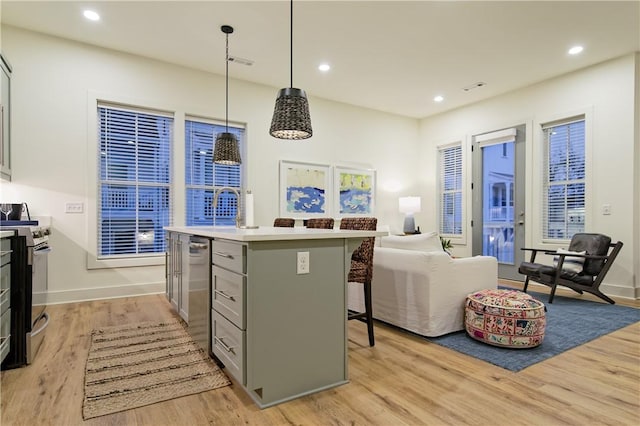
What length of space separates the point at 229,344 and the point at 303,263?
0.62 metres

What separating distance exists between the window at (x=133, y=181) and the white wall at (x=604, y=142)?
5.17m

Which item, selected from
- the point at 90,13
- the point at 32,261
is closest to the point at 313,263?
the point at 32,261

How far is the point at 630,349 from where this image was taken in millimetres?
2646

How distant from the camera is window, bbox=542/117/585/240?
4.92 m

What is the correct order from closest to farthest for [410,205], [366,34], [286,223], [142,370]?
[142,370], [366,34], [286,223], [410,205]

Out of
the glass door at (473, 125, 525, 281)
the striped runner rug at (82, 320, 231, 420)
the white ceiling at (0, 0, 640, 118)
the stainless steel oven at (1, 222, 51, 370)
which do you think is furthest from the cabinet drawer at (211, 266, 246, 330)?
the glass door at (473, 125, 525, 281)

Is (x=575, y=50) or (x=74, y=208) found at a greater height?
(x=575, y=50)

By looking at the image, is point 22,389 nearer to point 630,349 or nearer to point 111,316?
point 111,316

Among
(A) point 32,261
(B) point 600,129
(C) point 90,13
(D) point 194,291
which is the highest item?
(C) point 90,13

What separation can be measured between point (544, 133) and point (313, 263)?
4.97 meters

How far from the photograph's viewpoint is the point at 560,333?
9.85ft

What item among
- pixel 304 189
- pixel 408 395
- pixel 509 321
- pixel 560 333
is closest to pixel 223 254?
pixel 408 395

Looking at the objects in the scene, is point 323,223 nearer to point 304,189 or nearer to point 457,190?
point 304,189

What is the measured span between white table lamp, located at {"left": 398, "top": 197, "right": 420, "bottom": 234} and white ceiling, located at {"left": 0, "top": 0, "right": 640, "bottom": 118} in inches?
83.0
